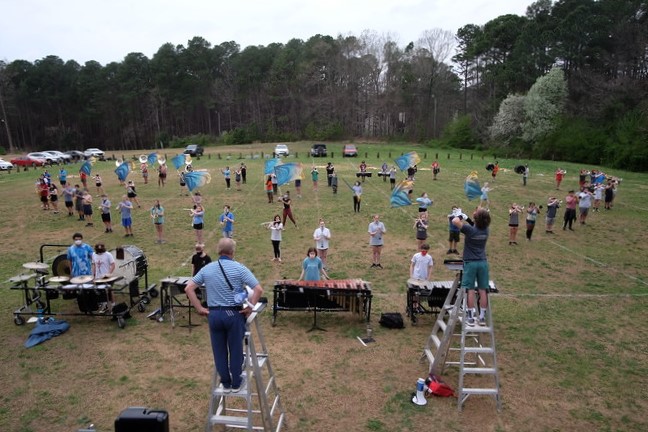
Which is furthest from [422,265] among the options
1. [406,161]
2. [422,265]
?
[406,161]

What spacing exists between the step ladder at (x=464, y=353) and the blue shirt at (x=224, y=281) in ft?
11.1

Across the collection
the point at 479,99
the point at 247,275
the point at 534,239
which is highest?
the point at 479,99

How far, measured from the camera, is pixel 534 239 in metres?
16.7

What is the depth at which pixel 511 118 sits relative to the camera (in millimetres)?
54438

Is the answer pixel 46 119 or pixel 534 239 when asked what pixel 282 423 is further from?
pixel 46 119

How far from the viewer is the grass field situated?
21.5 feet

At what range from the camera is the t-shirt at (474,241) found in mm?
6531

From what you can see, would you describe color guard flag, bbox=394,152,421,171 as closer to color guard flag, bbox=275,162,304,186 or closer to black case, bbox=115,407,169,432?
color guard flag, bbox=275,162,304,186

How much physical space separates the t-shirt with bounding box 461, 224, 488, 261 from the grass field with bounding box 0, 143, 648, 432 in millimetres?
2231

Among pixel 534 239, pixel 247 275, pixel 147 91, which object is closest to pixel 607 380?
pixel 247 275

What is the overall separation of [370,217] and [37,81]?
3137 inches

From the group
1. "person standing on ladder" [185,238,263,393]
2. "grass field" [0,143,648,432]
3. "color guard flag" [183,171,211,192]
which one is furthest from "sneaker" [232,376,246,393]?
"color guard flag" [183,171,211,192]

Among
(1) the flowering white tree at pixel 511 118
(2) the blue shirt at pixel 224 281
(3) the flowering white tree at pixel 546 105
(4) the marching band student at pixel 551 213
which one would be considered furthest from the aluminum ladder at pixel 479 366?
(1) the flowering white tree at pixel 511 118

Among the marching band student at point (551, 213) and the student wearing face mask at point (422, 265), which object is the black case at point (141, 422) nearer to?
the student wearing face mask at point (422, 265)
